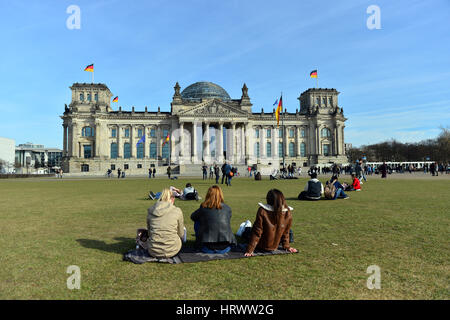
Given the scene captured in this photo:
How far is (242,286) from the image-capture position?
417cm

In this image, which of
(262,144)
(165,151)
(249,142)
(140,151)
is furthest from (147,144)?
(262,144)

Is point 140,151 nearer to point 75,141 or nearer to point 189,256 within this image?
point 75,141

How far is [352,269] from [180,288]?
2.84 metres

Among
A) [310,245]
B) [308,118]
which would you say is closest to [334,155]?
[308,118]

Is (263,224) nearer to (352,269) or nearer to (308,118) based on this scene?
(352,269)

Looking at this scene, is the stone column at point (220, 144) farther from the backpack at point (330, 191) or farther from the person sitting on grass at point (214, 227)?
the person sitting on grass at point (214, 227)

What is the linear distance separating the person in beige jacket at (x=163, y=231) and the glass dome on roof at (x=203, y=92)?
81.8m

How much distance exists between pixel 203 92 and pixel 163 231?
272 feet

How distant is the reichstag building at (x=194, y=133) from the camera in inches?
2992

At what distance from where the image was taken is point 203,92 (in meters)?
85.6

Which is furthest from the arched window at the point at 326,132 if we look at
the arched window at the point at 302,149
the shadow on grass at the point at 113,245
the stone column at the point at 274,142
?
the shadow on grass at the point at 113,245

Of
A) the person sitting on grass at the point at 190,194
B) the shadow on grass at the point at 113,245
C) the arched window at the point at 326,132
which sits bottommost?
the shadow on grass at the point at 113,245

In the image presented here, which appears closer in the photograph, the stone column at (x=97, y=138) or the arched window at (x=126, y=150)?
the stone column at (x=97, y=138)

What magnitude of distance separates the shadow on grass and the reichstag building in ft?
203
